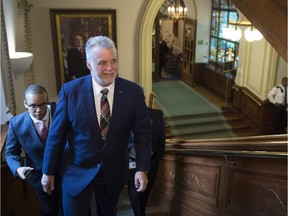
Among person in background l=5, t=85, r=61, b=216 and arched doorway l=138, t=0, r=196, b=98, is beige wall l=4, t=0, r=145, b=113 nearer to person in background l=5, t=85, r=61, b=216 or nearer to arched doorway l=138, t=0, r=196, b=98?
arched doorway l=138, t=0, r=196, b=98

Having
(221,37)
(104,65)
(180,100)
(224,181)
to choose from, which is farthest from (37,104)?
(221,37)

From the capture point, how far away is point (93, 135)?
1940 mm

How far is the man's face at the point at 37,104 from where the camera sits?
7.15 ft

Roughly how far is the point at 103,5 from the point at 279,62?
4330mm

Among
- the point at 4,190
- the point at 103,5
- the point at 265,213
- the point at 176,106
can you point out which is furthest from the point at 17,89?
the point at 176,106

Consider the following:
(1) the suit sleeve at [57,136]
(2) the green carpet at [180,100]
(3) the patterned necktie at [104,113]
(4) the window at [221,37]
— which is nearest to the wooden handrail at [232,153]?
(3) the patterned necktie at [104,113]

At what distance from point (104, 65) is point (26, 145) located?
91 cm

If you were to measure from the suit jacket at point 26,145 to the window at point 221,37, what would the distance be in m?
8.33

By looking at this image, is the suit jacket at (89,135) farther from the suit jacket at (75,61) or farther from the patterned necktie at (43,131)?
the suit jacket at (75,61)

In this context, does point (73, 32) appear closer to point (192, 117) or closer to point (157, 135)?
point (192, 117)

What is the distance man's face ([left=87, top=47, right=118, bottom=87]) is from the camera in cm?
178

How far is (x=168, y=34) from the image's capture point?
15.8 meters

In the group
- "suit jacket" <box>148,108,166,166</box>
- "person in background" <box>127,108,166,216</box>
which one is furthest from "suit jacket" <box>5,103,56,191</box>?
"suit jacket" <box>148,108,166,166</box>

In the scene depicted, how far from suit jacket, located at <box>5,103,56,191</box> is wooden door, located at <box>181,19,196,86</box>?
9.29 metres
